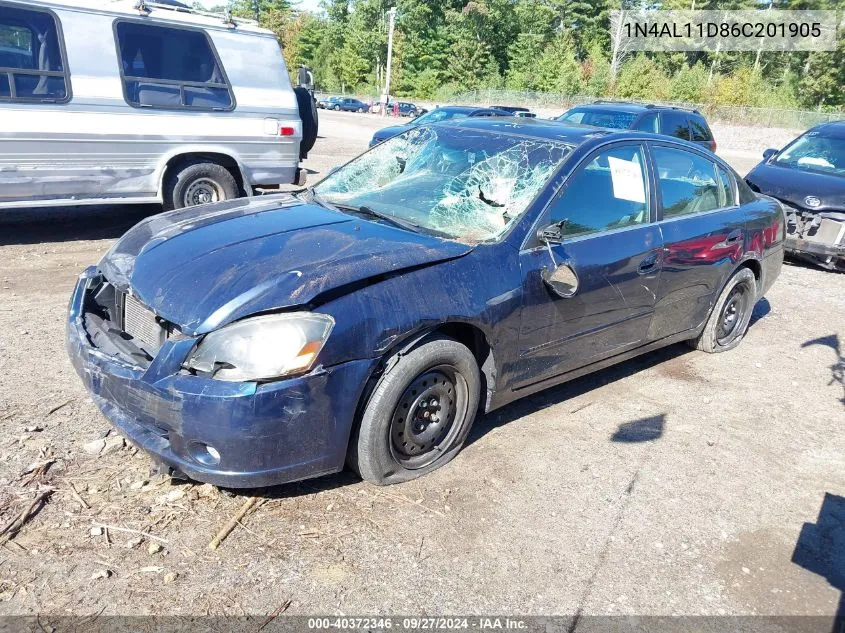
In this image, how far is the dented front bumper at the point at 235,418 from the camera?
2.73 meters

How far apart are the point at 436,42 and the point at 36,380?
6831cm

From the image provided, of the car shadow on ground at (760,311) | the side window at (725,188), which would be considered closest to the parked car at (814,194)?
the car shadow on ground at (760,311)

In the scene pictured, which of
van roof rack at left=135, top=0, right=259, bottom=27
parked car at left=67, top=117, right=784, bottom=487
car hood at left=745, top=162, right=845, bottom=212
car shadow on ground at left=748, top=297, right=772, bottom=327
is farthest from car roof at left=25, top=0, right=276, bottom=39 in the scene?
car hood at left=745, top=162, right=845, bottom=212

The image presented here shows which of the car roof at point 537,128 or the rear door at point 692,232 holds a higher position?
the car roof at point 537,128

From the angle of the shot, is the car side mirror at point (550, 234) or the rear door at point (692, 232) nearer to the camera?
the car side mirror at point (550, 234)

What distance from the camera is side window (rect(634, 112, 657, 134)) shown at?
11547 mm

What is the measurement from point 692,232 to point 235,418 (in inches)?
130

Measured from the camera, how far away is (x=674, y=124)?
1221 centimetres

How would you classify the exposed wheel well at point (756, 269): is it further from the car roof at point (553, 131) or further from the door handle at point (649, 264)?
the door handle at point (649, 264)

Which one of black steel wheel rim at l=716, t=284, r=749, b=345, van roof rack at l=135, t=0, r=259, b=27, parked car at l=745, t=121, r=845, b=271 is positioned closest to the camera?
black steel wheel rim at l=716, t=284, r=749, b=345

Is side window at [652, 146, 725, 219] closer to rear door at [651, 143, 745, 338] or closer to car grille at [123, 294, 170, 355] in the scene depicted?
rear door at [651, 143, 745, 338]

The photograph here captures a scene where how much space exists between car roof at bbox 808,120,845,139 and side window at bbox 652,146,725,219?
5543mm

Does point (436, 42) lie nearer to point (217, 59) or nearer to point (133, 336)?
point (217, 59)

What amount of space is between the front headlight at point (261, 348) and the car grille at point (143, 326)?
322mm
